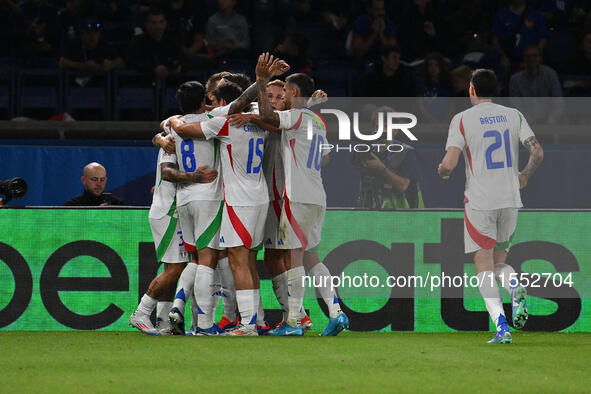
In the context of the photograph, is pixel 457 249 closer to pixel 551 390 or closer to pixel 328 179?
pixel 328 179

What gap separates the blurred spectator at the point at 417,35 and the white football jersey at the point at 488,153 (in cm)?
652

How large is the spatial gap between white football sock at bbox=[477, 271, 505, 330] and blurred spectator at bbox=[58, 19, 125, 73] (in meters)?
6.74

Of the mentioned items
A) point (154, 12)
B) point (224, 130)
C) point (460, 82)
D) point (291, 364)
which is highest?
point (154, 12)

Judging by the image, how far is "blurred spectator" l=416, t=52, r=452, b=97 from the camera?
12.8m

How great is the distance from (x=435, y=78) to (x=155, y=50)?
3.36 meters

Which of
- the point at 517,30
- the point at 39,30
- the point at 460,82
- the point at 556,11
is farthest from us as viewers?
the point at 556,11

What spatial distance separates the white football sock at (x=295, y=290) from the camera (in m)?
8.42

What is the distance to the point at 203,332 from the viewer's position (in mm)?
8516

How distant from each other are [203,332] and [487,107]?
2.76 m

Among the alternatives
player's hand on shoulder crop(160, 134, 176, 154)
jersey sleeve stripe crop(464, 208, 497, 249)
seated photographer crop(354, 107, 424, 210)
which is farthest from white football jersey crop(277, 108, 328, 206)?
seated photographer crop(354, 107, 424, 210)

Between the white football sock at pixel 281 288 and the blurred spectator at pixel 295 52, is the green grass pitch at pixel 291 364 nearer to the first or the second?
the white football sock at pixel 281 288

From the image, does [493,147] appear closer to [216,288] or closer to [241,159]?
[241,159]

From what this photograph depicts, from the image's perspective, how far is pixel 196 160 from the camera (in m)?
8.48

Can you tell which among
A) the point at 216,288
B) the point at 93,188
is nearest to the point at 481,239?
the point at 216,288
